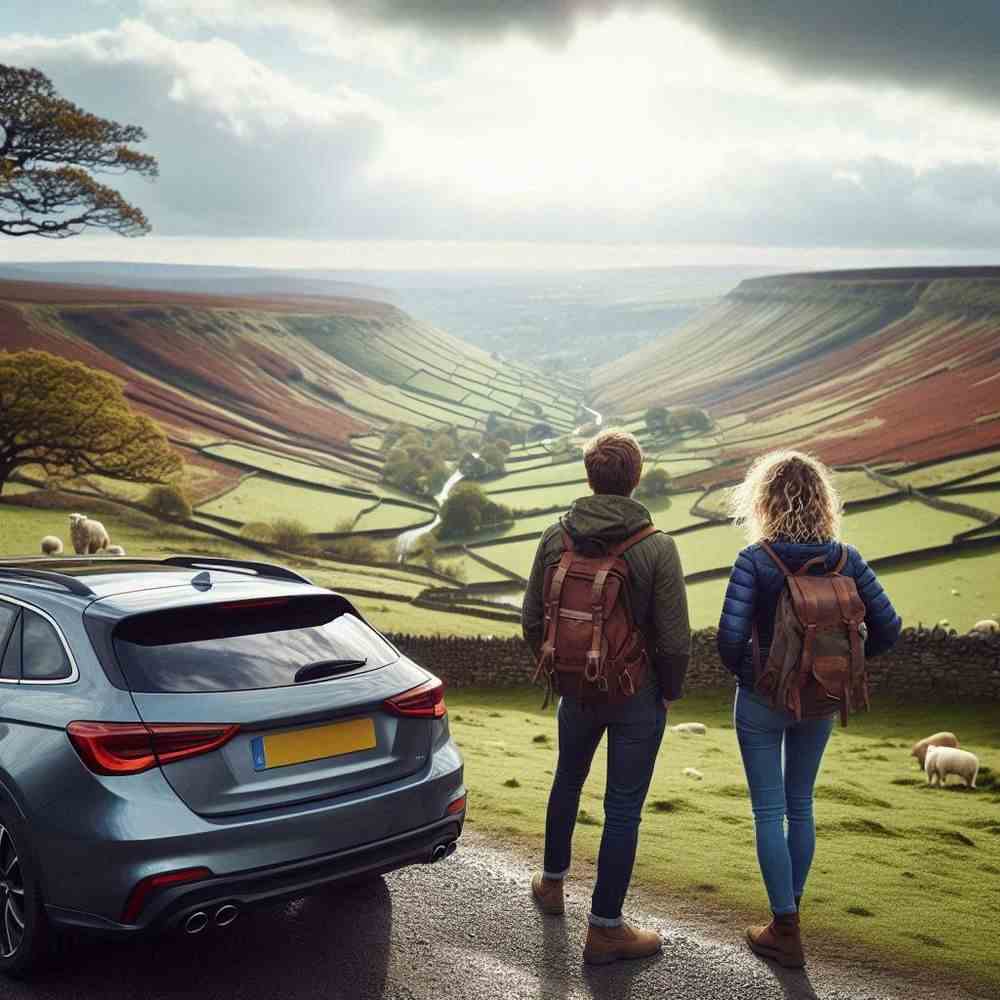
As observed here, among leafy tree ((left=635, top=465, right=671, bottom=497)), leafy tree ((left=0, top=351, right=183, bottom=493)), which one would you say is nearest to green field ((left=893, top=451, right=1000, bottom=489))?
leafy tree ((left=635, top=465, right=671, bottom=497))

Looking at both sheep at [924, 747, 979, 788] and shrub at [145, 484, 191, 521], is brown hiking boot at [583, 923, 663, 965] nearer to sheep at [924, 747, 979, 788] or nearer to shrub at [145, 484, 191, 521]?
sheep at [924, 747, 979, 788]

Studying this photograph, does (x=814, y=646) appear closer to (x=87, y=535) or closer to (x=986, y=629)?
(x=986, y=629)

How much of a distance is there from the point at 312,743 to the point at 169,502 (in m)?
36.0

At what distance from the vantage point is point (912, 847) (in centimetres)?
782

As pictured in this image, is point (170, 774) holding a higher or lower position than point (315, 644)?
lower

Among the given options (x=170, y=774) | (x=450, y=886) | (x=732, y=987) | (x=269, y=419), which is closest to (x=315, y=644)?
(x=170, y=774)

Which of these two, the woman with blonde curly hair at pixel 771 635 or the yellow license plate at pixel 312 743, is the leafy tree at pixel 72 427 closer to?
the yellow license plate at pixel 312 743

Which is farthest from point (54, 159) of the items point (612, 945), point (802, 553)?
point (612, 945)

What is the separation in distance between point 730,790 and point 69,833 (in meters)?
7.29

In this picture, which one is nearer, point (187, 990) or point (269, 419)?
point (187, 990)

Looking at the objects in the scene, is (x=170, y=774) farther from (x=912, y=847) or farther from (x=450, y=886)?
(x=912, y=847)

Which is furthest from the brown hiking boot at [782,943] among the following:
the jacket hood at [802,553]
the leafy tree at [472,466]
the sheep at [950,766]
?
the leafy tree at [472,466]

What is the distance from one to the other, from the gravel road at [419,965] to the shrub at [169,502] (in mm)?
34642

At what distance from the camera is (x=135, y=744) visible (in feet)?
14.0
